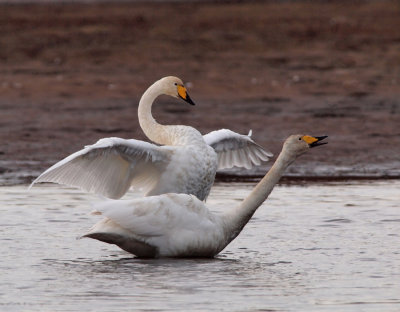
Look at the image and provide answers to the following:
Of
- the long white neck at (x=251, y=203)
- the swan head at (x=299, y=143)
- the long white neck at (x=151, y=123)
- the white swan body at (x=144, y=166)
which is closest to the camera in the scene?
the long white neck at (x=251, y=203)

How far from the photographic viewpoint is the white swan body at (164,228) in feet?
24.9

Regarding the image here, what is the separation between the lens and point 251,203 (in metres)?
7.93

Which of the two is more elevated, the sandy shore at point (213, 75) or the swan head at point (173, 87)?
the sandy shore at point (213, 75)

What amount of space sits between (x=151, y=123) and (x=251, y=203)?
4.35 feet

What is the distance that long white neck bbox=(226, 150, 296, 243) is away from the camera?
7.79 metres

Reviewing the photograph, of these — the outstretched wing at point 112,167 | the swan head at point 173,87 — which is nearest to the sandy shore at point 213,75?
the swan head at point 173,87

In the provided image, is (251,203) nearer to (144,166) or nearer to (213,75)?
(144,166)

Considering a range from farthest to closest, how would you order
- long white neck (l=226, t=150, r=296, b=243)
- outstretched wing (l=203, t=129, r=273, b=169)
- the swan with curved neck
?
outstretched wing (l=203, t=129, r=273, b=169) < the swan with curved neck < long white neck (l=226, t=150, r=296, b=243)

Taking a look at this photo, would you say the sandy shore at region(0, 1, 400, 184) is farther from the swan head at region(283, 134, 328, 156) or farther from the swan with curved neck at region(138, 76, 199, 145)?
the swan head at region(283, 134, 328, 156)

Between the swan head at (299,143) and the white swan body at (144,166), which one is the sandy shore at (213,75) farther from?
the swan head at (299,143)

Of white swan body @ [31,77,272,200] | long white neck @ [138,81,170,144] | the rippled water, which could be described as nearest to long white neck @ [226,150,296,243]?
the rippled water

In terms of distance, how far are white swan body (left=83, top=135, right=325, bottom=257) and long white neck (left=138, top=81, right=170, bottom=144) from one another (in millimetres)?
1058

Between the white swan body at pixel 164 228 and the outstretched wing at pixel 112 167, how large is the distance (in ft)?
1.32

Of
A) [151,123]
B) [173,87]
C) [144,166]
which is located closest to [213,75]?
[173,87]
